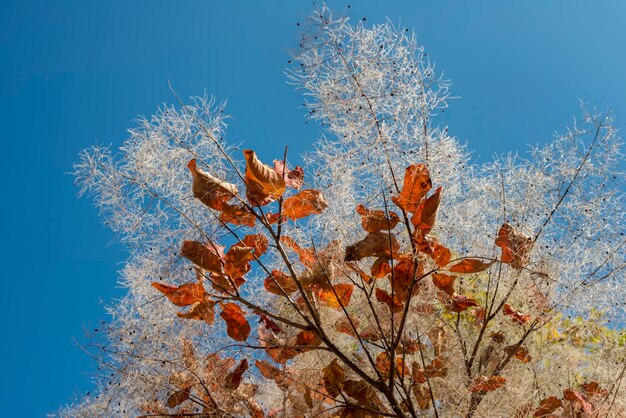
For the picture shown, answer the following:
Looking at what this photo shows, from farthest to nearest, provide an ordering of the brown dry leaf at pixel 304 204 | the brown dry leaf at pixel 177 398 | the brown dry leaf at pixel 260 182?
1. the brown dry leaf at pixel 177 398
2. the brown dry leaf at pixel 304 204
3. the brown dry leaf at pixel 260 182

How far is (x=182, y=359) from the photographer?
139 cm

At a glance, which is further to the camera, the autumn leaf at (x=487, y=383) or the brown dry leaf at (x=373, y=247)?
the autumn leaf at (x=487, y=383)

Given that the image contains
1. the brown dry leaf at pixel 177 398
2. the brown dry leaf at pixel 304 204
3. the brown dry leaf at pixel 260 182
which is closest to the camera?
the brown dry leaf at pixel 260 182

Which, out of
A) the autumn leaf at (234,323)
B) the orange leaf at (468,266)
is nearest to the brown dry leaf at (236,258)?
the autumn leaf at (234,323)

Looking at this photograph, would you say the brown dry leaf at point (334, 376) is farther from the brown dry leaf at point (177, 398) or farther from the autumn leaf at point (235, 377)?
the brown dry leaf at point (177, 398)

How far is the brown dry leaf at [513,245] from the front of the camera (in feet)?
4.38

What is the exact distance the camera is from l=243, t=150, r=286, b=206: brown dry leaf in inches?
44.6

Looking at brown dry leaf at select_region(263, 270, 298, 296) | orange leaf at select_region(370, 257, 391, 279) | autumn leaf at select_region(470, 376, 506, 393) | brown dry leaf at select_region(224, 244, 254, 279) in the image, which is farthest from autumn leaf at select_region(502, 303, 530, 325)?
brown dry leaf at select_region(224, 244, 254, 279)

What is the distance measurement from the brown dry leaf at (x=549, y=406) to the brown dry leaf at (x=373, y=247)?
49 centimetres

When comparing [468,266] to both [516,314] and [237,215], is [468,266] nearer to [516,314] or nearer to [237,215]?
[516,314]

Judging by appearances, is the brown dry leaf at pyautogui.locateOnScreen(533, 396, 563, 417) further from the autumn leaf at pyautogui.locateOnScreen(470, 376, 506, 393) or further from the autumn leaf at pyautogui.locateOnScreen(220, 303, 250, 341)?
the autumn leaf at pyautogui.locateOnScreen(220, 303, 250, 341)

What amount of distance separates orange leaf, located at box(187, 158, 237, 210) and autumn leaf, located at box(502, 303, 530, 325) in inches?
26.2

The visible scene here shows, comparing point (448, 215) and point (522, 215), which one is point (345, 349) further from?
point (522, 215)

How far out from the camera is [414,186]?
1192 millimetres
